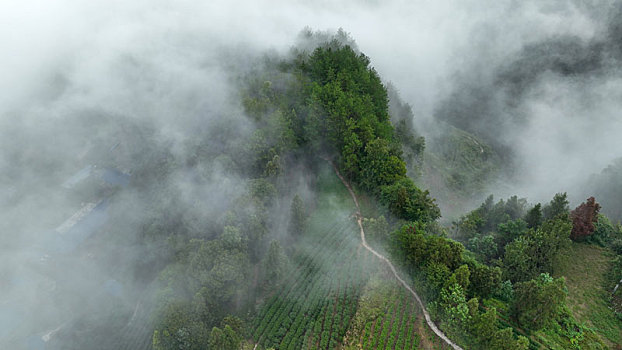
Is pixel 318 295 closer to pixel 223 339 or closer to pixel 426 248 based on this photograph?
pixel 223 339

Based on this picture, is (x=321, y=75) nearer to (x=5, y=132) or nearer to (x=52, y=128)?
(x=52, y=128)

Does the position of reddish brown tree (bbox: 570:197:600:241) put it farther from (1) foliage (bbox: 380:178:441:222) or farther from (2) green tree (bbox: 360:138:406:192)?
(2) green tree (bbox: 360:138:406:192)

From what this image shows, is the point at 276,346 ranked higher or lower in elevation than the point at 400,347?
lower

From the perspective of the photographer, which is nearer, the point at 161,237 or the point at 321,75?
the point at 161,237

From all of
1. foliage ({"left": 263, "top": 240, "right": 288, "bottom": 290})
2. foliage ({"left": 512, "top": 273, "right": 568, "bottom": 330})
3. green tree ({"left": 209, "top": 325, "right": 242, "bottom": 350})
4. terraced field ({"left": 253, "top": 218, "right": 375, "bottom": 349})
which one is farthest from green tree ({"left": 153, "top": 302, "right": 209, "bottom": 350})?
foliage ({"left": 512, "top": 273, "right": 568, "bottom": 330})

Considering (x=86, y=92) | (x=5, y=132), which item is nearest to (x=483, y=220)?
(x=86, y=92)

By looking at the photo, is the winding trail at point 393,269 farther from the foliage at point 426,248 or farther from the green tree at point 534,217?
the green tree at point 534,217

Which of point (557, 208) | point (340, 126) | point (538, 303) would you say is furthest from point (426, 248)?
point (340, 126)

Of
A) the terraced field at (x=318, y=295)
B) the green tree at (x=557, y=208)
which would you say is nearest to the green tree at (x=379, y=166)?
the terraced field at (x=318, y=295)
